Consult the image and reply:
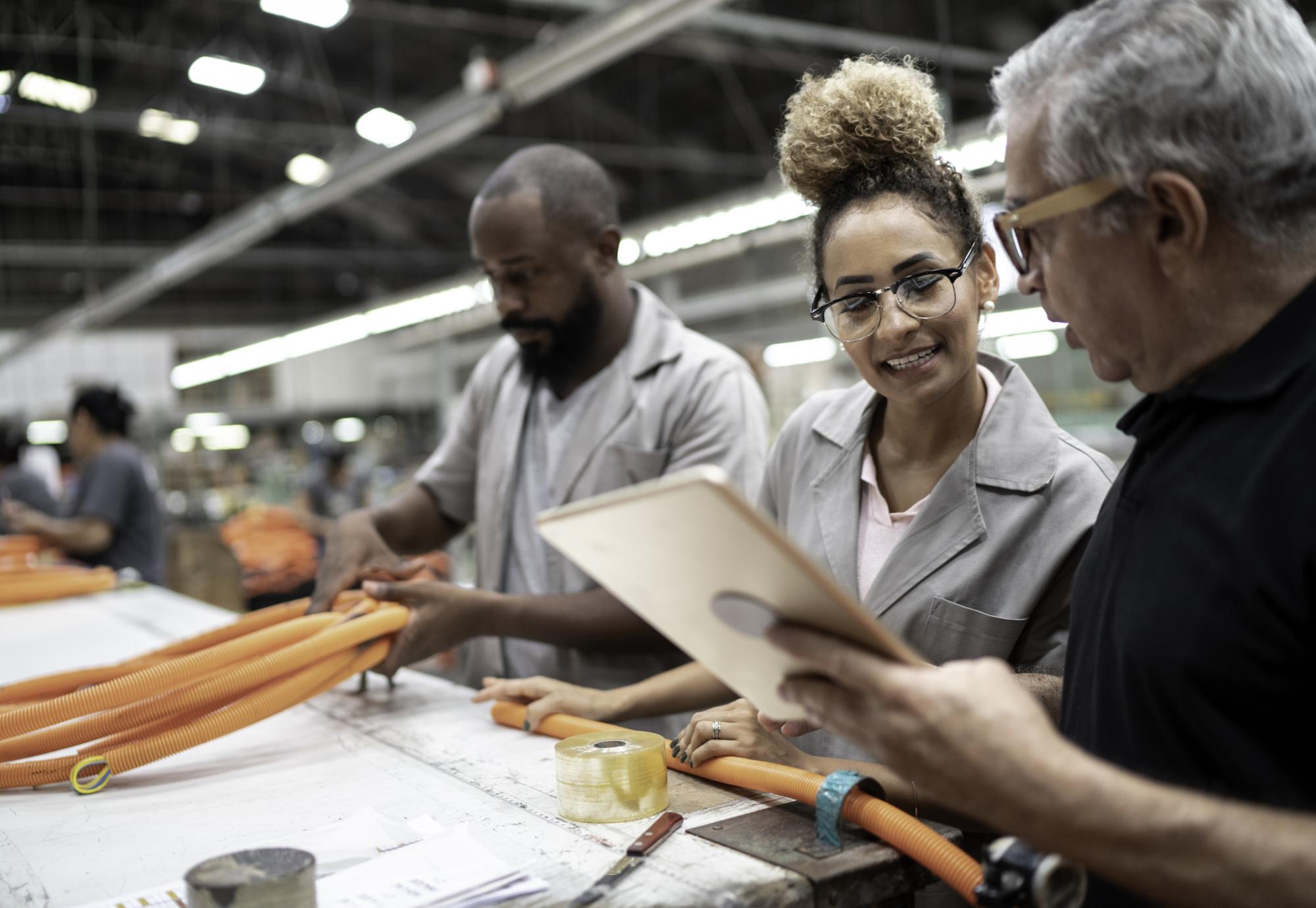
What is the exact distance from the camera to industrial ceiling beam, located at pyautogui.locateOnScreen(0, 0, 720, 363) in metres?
3.85

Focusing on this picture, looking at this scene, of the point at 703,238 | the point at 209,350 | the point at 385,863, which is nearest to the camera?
the point at 385,863

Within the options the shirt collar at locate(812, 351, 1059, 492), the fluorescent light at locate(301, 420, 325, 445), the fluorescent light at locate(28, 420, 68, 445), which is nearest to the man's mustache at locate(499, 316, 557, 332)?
the shirt collar at locate(812, 351, 1059, 492)

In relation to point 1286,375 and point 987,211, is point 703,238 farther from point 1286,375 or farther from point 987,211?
point 1286,375

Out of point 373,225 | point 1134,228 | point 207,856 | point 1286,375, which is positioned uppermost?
point 373,225

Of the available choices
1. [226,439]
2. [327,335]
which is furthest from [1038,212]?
[226,439]

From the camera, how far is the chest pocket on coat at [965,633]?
134 centimetres

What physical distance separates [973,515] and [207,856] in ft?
3.58

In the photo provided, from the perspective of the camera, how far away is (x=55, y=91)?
909 cm

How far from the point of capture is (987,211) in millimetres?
1586

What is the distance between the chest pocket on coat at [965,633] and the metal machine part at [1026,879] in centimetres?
43

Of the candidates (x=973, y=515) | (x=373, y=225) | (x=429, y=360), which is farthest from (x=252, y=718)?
(x=429, y=360)

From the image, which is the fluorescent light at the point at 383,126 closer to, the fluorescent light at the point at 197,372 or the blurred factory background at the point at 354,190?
the blurred factory background at the point at 354,190

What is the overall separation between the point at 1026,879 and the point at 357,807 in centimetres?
90

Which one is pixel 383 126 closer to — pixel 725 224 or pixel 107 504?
pixel 725 224
